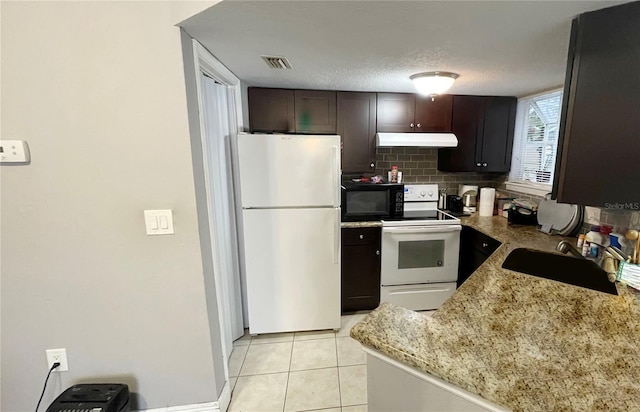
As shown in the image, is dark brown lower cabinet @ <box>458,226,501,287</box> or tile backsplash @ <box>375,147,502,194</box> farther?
tile backsplash @ <box>375,147,502,194</box>

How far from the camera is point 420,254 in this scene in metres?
2.68

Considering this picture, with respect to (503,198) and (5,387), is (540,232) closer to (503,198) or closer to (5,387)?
(503,198)

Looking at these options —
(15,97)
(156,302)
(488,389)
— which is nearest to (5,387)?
(156,302)

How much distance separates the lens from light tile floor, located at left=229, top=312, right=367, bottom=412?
6.00 feet

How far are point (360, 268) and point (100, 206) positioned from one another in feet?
6.59

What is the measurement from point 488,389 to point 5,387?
2309 mm

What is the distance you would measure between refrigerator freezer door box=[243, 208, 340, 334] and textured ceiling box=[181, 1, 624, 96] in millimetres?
1080

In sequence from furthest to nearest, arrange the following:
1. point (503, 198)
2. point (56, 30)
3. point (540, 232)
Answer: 1. point (503, 198)
2. point (540, 232)
3. point (56, 30)

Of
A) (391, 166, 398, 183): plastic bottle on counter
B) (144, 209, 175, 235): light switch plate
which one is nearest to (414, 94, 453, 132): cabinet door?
(391, 166, 398, 183): plastic bottle on counter

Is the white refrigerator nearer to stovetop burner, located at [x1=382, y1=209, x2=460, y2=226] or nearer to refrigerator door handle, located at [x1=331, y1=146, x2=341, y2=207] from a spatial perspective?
refrigerator door handle, located at [x1=331, y1=146, x2=341, y2=207]

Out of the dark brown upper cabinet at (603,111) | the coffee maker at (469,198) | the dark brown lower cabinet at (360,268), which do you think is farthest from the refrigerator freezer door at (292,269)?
the coffee maker at (469,198)

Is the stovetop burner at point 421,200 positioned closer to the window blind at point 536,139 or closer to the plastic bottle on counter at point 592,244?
the window blind at point 536,139

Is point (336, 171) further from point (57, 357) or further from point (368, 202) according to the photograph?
point (57, 357)

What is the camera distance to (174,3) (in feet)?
4.25
